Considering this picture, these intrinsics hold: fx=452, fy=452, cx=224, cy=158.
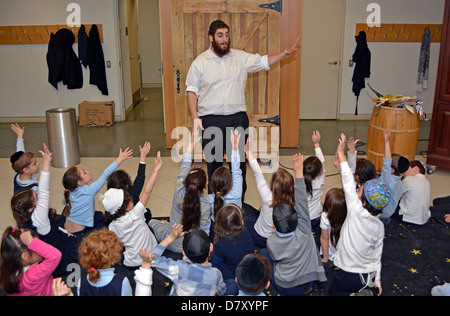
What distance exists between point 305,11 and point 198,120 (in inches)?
170

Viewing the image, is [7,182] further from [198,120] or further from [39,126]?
[39,126]

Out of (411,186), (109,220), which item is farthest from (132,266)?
(411,186)

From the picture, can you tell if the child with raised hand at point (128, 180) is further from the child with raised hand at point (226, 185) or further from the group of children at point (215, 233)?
the child with raised hand at point (226, 185)

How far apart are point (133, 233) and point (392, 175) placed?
2024 millimetres

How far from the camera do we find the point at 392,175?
139 inches

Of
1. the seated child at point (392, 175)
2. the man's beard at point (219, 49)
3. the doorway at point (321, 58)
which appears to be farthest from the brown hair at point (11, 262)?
the doorway at point (321, 58)

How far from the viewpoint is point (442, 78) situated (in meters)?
5.01

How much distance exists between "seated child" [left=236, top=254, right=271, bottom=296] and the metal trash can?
3.87 m

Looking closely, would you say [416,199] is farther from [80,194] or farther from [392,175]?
[80,194]

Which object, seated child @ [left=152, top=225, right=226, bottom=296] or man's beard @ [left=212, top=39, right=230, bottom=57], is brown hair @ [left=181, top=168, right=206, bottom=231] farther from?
man's beard @ [left=212, top=39, right=230, bottom=57]

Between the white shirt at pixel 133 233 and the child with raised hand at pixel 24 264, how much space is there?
49 cm

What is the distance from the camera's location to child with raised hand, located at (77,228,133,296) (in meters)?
2.23

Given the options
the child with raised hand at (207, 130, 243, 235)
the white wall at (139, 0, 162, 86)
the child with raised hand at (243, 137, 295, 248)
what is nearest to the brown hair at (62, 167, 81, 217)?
the child with raised hand at (207, 130, 243, 235)

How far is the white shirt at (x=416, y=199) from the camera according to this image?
3639 mm
